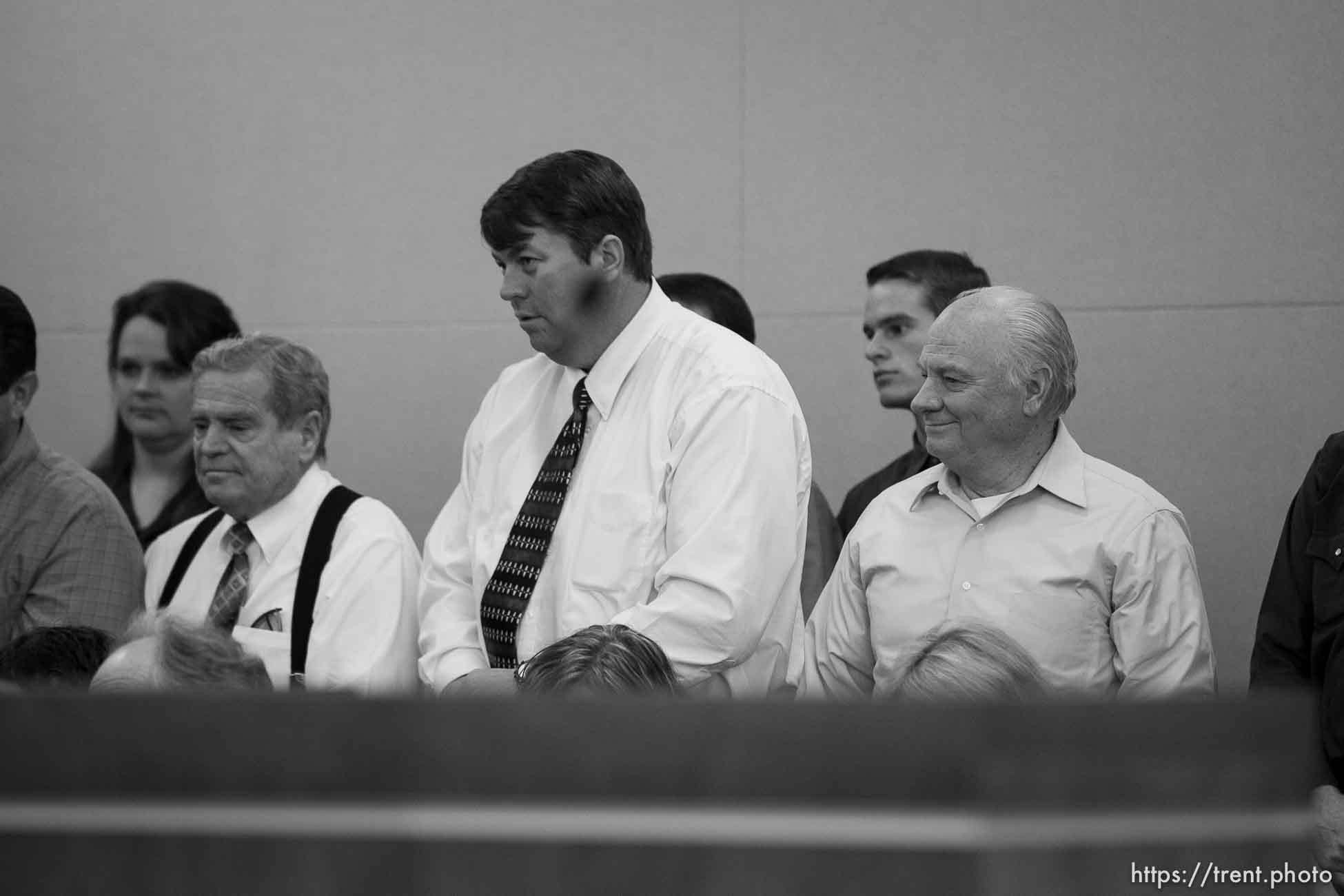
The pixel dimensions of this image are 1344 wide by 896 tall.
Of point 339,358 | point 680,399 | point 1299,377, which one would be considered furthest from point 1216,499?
point 339,358

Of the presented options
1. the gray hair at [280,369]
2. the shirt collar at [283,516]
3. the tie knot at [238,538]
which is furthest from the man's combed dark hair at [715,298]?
the tie knot at [238,538]

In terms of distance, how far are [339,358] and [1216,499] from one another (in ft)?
7.93

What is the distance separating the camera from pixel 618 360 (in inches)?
105

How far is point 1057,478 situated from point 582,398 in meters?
0.81

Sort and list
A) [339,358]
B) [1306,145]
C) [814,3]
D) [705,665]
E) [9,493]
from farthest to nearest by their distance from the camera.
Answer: [339,358] < [814,3] < [1306,145] < [9,493] < [705,665]

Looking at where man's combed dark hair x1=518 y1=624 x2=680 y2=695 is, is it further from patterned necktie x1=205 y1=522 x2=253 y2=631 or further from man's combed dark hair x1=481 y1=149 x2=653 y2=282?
patterned necktie x1=205 y1=522 x2=253 y2=631

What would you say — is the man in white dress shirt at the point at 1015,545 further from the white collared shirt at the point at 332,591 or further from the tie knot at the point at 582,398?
the white collared shirt at the point at 332,591

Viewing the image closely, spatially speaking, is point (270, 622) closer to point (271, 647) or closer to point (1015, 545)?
point (271, 647)

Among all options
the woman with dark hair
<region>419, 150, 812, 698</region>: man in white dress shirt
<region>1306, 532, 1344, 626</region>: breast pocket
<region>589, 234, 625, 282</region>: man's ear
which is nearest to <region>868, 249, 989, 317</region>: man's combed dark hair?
<region>419, 150, 812, 698</region>: man in white dress shirt

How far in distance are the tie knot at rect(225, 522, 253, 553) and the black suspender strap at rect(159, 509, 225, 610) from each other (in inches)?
3.7

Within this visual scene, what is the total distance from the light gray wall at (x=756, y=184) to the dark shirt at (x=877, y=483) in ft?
1.91

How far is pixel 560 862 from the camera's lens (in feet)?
1.45

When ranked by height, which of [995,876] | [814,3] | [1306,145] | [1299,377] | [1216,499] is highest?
[814,3]

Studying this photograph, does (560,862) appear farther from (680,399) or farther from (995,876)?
(680,399)
